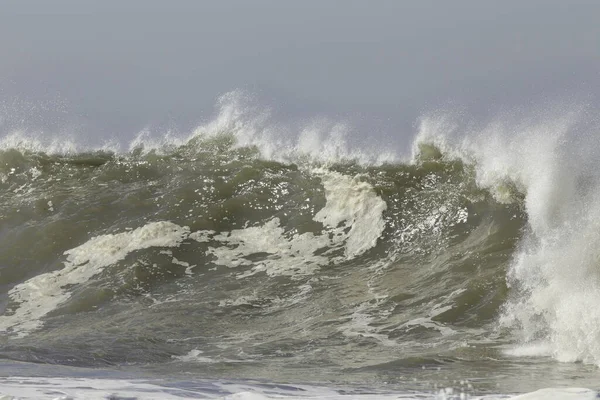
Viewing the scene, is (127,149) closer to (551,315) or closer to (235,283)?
(235,283)

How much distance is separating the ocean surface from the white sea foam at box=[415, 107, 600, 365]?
2cm

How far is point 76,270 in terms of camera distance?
39.2ft

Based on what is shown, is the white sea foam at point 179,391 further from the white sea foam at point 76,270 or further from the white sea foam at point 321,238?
the white sea foam at point 321,238

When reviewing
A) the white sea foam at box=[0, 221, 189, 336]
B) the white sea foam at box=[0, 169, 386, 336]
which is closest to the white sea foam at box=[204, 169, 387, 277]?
the white sea foam at box=[0, 169, 386, 336]

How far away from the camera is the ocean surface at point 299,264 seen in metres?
7.65

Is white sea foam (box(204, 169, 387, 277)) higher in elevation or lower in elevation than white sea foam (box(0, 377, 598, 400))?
higher

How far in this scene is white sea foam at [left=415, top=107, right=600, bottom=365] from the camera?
830 centimetres

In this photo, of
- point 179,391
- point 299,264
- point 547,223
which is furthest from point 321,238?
point 179,391

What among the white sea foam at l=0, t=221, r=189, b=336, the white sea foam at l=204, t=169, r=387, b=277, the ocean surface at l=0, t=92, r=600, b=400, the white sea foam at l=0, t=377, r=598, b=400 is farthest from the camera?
the white sea foam at l=204, t=169, r=387, b=277

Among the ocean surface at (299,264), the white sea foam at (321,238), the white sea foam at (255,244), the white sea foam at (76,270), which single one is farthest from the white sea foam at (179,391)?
the white sea foam at (321,238)

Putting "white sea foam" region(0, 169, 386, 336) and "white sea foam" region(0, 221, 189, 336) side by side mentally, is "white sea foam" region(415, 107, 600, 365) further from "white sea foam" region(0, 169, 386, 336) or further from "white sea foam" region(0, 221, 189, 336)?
"white sea foam" region(0, 221, 189, 336)

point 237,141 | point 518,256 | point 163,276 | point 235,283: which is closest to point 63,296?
point 163,276

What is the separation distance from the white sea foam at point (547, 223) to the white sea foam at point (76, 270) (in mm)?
4207

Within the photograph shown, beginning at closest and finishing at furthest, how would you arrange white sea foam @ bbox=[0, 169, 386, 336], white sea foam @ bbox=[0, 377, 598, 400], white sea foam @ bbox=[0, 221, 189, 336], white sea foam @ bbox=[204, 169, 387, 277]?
white sea foam @ bbox=[0, 377, 598, 400] → white sea foam @ bbox=[0, 221, 189, 336] → white sea foam @ bbox=[0, 169, 386, 336] → white sea foam @ bbox=[204, 169, 387, 277]
